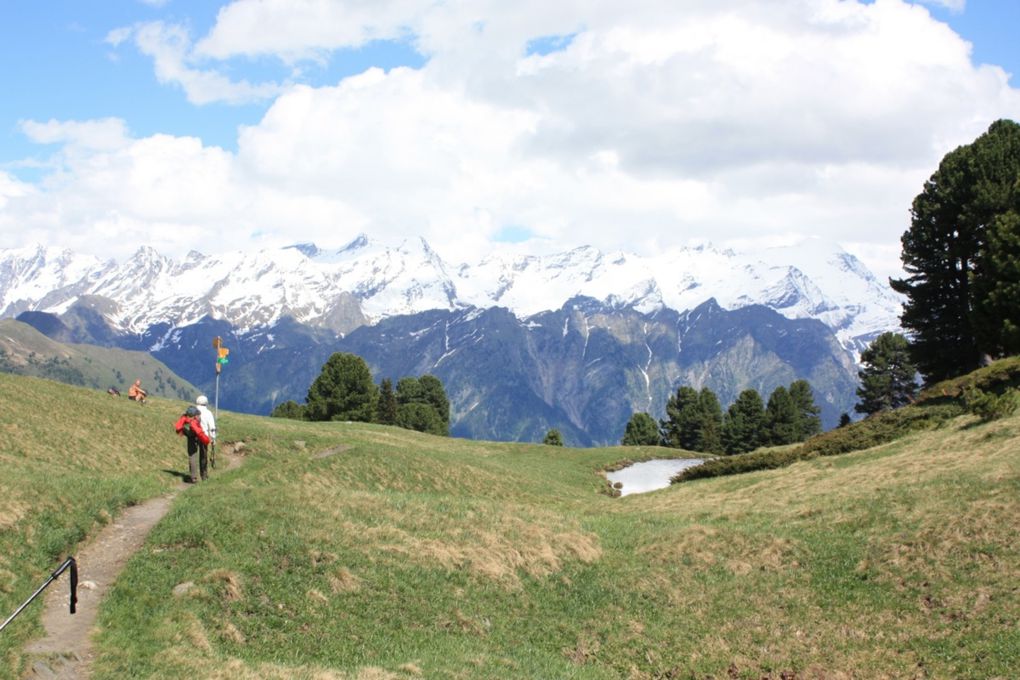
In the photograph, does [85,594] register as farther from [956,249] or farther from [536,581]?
[956,249]

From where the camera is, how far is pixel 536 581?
26.5 m

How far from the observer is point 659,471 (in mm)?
76125

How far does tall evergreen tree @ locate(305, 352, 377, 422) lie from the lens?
130 meters

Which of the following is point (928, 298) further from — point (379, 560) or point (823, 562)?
point (379, 560)

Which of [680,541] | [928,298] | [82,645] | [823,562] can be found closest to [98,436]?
[82,645]

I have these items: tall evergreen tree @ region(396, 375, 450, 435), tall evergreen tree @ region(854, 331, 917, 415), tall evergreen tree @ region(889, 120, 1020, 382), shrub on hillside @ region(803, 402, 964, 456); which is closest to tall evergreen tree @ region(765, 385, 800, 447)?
tall evergreen tree @ region(854, 331, 917, 415)

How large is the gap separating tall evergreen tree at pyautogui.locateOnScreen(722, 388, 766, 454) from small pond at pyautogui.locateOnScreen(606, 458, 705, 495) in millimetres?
68629

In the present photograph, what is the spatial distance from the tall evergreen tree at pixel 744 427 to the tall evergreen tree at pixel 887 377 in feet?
61.8

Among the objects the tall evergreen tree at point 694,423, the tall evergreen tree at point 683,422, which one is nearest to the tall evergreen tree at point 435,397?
the tall evergreen tree at point 683,422

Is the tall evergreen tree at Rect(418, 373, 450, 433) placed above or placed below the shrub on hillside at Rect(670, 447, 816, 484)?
above

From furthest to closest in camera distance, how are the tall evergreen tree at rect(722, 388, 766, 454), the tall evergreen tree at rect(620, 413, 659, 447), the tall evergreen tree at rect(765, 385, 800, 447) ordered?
the tall evergreen tree at rect(620, 413, 659, 447)
the tall evergreen tree at rect(722, 388, 766, 454)
the tall evergreen tree at rect(765, 385, 800, 447)

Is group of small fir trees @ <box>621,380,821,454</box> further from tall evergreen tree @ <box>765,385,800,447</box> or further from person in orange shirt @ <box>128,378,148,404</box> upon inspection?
person in orange shirt @ <box>128,378,148,404</box>

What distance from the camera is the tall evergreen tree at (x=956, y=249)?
64.9 meters

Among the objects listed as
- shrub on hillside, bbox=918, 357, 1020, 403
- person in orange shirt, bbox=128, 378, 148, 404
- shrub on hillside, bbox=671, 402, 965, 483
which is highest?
person in orange shirt, bbox=128, 378, 148, 404
